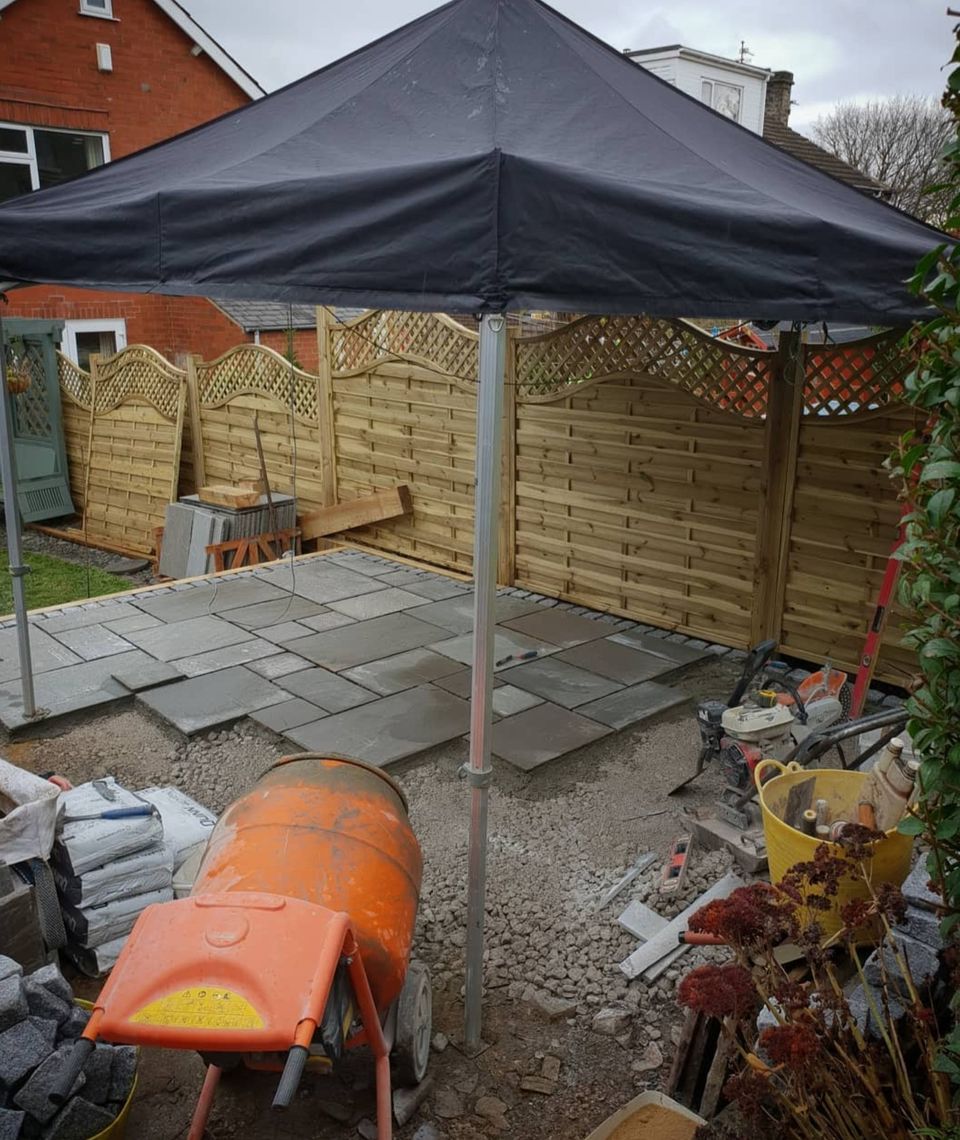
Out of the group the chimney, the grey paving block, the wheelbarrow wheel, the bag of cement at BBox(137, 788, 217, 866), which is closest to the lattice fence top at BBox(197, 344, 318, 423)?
the grey paving block

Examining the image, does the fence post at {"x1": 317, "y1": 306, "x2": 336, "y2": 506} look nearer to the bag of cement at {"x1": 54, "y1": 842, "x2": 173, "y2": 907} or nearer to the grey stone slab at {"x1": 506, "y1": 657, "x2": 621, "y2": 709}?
the grey stone slab at {"x1": 506, "y1": 657, "x2": 621, "y2": 709}

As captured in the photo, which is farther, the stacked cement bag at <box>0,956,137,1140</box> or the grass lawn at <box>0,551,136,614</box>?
the grass lawn at <box>0,551,136,614</box>

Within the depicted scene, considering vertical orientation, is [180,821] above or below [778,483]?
below

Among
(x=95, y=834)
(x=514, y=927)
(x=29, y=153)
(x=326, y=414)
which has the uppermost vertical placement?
(x=29, y=153)

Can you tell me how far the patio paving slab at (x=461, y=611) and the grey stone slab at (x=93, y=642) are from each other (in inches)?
78.0

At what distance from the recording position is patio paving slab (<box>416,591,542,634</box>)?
6305 mm

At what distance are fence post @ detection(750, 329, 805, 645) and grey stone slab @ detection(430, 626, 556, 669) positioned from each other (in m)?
1.35

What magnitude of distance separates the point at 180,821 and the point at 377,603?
11.2 feet

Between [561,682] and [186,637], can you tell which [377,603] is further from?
[561,682]

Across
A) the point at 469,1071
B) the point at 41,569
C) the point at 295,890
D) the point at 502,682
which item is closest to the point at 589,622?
the point at 502,682

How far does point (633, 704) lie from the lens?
508cm

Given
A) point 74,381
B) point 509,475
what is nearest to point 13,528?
point 509,475

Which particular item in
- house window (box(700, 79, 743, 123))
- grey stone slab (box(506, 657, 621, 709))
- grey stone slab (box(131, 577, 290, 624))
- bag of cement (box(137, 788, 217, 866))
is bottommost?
grey stone slab (box(506, 657, 621, 709))

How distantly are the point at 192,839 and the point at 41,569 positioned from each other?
21.8 feet
